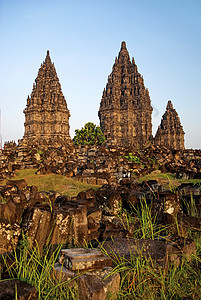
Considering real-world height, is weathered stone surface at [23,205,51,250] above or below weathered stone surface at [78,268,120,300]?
above

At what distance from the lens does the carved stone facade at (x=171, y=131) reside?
5475 centimetres

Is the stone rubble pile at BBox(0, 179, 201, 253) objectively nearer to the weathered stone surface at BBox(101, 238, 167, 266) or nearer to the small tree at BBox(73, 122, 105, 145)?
the weathered stone surface at BBox(101, 238, 167, 266)

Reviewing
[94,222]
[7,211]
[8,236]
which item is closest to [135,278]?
[94,222]

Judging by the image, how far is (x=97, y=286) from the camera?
199cm

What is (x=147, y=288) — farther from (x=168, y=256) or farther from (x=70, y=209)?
(x=70, y=209)

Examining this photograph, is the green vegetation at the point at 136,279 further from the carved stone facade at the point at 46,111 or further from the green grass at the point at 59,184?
the carved stone facade at the point at 46,111

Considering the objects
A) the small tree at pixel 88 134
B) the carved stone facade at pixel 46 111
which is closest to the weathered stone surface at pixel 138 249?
the small tree at pixel 88 134

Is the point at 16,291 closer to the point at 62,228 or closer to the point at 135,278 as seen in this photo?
the point at 135,278

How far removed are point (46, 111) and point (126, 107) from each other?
62.5 feet

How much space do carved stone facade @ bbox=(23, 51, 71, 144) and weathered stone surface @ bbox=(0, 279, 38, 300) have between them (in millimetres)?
45721

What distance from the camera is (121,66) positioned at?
59656 millimetres

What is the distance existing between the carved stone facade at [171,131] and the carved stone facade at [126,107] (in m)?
3.14

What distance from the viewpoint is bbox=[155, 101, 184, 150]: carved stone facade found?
180ft

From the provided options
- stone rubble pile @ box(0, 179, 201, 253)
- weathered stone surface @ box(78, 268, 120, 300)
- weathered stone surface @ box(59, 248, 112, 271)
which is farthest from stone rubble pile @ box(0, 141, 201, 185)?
weathered stone surface @ box(78, 268, 120, 300)
